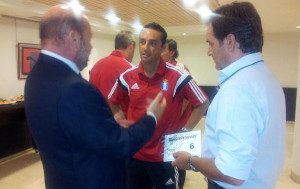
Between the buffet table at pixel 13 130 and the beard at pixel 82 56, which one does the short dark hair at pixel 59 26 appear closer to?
the beard at pixel 82 56

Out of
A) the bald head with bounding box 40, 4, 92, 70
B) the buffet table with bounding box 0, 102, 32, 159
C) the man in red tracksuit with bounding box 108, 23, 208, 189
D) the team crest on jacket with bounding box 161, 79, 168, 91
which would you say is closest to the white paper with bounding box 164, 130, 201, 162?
the man in red tracksuit with bounding box 108, 23, 208, 189

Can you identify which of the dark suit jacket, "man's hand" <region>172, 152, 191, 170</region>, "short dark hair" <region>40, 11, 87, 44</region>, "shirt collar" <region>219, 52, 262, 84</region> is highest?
"short dark hair" <region>40, 11, 87, 44</region>

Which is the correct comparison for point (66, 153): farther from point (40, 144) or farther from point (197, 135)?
point (197, 135)

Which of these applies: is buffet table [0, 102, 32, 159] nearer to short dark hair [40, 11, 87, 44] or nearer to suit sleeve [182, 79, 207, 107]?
suit sleeve [182, 79, 207, 107]

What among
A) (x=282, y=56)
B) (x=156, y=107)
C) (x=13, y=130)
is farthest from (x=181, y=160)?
(x=282, y=56)

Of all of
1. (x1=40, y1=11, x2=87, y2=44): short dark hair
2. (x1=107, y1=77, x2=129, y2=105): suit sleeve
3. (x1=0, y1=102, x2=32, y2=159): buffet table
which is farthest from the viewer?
(x1=0, y1=102, x2=32, y2=159): buffet table

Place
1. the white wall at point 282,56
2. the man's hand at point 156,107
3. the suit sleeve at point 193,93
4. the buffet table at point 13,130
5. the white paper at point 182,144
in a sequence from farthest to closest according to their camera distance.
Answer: the white wall at point 282,56 < the buffet table at point 13,130 < the suit sleeve at point 193,93 < the white paper at point 182,144 < the man's hand at point 156,107

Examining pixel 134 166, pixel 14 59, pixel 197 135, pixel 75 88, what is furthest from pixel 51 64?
pixel 14 59

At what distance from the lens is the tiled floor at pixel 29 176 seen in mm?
3327

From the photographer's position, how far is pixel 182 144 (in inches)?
56.3

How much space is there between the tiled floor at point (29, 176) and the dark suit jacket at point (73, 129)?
8.29 ft

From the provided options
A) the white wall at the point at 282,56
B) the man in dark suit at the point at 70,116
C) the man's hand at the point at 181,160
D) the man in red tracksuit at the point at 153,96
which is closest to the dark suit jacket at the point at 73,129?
the man in dark suit at the point at 70,116

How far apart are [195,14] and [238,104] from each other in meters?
4.46

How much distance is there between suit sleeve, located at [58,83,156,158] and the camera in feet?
3.17
